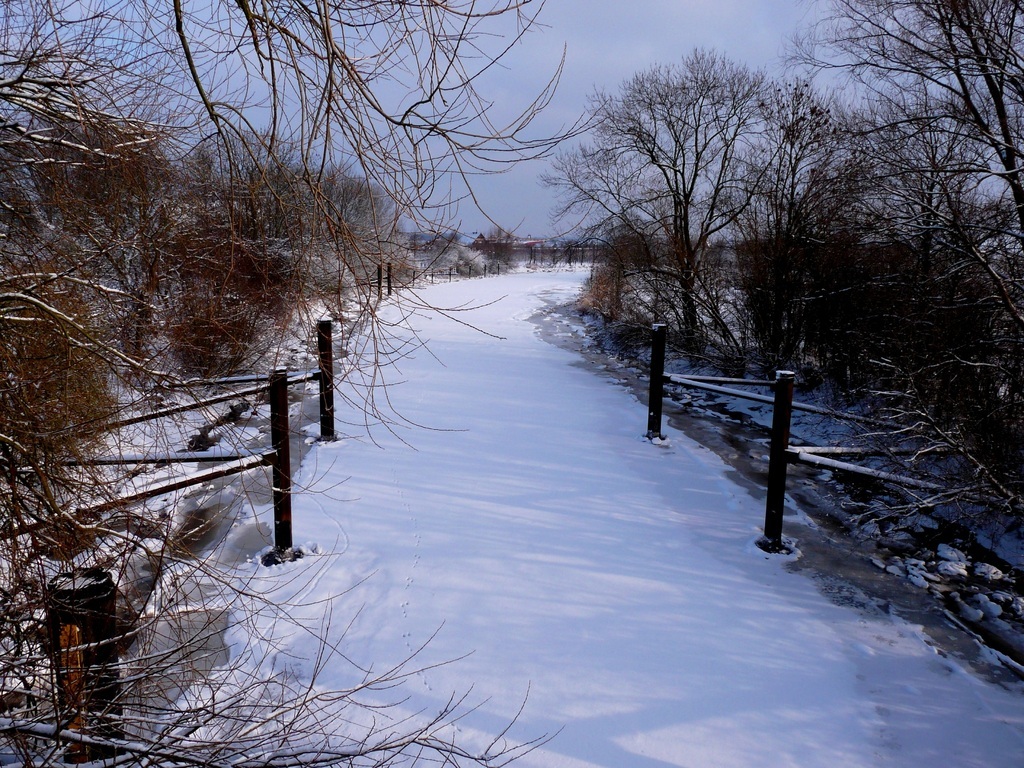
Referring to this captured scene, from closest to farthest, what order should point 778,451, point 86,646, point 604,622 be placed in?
point 86,646 < point 604,622 < point 778,451

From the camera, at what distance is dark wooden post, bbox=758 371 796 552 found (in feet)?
15.2

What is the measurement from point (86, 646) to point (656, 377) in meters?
6.02

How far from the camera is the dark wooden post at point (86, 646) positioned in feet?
6.32

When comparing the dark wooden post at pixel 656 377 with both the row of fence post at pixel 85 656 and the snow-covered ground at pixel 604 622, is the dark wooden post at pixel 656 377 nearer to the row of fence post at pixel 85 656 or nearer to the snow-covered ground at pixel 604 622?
the snow-covered ground at pixel 604 622

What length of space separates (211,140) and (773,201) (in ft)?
33.5

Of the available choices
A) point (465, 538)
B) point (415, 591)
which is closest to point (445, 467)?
point (465, 538)

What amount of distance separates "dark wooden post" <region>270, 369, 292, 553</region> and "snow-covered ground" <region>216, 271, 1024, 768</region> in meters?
0.22

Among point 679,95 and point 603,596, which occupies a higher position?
point 679,95

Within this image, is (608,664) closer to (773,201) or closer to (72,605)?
(72,605)

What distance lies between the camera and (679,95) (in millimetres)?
15141

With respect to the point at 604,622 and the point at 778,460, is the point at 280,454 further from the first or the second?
the point at 778,460

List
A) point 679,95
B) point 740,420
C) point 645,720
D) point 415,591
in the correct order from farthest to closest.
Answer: point 679,95
point 740,420
point 415,591
point 645,720

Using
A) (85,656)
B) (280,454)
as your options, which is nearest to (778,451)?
(280,454)

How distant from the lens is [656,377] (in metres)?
7.24
